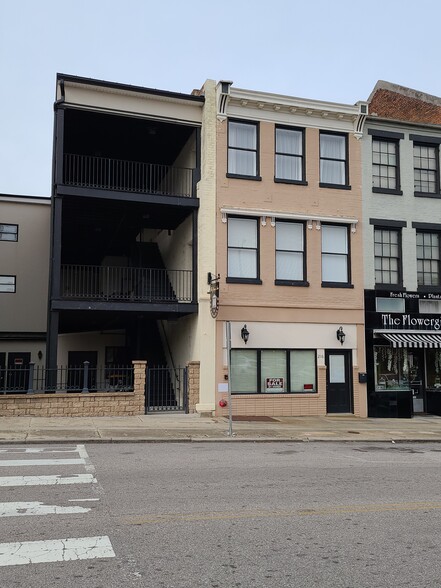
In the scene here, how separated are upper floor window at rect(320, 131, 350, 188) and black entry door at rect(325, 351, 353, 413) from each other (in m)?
5.87

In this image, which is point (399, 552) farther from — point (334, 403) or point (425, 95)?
point (425, 95)

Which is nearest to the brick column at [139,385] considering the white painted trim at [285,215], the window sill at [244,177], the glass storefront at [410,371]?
the white painted trim at [285,215]

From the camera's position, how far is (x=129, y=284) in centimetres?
2412

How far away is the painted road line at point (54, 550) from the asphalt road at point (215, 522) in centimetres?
2

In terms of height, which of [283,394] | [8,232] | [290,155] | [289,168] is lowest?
[283,394]

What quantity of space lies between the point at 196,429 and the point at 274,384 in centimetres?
479

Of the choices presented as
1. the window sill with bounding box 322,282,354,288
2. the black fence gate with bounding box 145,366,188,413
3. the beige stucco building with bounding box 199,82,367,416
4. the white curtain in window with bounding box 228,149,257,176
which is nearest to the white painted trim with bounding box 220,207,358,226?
the beige stucco building with bounding box 199,82,367,416

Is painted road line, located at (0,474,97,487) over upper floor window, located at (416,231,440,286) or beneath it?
beneath

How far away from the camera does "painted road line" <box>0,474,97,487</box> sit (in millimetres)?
8305

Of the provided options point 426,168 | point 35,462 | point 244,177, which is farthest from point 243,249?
point 35,462

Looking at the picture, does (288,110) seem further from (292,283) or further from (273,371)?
(273,371)

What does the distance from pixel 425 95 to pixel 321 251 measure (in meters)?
10.3

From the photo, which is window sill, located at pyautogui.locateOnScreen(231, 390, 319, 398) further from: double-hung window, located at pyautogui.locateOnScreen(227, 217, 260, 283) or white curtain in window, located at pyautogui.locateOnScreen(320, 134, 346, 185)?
white curtain in window, located at pyautogui.locateOnScreen(320, 134, 346, 185)

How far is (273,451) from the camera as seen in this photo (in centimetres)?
1241
